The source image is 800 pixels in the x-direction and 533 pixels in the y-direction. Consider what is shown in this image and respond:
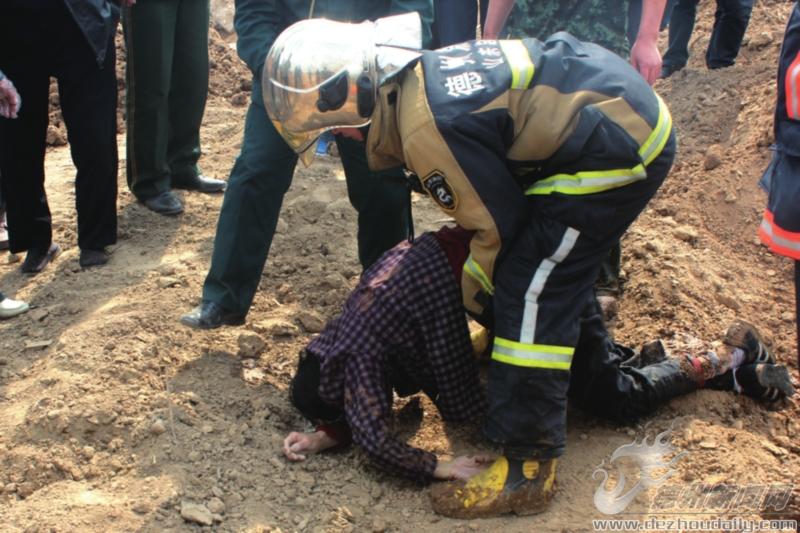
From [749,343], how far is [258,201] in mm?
2048

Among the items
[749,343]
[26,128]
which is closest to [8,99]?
[26,128]

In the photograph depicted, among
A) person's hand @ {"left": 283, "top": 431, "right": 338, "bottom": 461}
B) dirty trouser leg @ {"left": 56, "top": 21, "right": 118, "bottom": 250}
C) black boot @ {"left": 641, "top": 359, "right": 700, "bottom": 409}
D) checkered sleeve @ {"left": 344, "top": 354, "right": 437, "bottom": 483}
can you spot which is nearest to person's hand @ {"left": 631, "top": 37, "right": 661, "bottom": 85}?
black boot @ {"left": 641, "top": 359, "right": 700, "bottom": 409}

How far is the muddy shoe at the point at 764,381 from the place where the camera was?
3.49 meters

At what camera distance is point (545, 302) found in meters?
2.85

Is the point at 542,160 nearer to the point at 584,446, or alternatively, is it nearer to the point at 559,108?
the point at 559,108

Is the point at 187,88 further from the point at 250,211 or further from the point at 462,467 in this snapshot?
the point at 462,467

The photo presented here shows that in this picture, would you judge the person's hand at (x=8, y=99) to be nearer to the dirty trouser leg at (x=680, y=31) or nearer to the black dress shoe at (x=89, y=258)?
the black dress shoe at (x=89, y=258)

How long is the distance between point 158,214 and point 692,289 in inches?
118

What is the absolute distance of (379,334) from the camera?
3.09 meters

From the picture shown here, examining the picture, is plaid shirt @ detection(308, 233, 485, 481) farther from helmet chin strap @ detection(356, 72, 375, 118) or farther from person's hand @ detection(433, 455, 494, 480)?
helmet chin strap @ detection(356, 72, 375, 118)

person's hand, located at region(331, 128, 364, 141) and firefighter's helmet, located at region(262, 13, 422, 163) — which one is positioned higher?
firefighter's helmet, located at region(262, 13, 422, 163)

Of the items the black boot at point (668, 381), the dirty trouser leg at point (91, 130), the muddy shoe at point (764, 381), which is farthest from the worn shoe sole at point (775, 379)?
the dirty trouser leg at point (91, 130)

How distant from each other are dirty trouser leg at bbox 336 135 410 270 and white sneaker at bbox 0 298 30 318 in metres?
1.65

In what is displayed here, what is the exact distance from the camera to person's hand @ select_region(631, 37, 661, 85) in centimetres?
388
